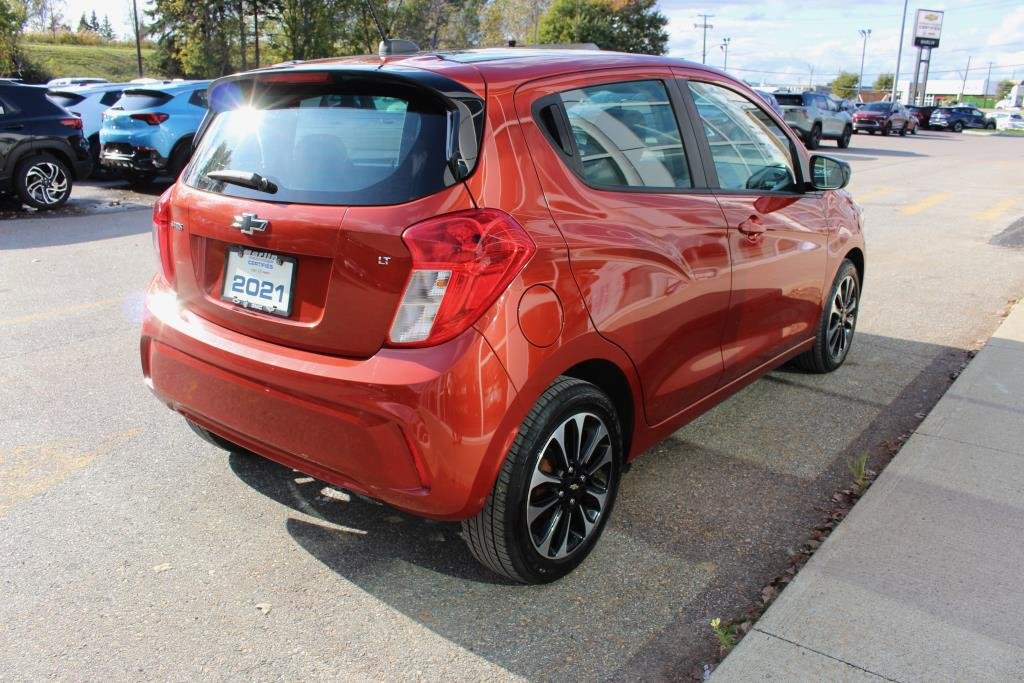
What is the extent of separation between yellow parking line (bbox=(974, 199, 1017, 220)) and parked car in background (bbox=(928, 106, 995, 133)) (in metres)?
39.8

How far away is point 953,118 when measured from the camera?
50.2 metres

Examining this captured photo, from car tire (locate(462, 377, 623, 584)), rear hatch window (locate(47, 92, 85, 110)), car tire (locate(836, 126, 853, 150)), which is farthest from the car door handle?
car tire (locate(836, 126, 853, 150))

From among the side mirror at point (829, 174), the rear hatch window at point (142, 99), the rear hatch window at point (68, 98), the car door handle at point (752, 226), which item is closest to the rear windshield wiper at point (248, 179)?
the car door handle at point (752, 226)

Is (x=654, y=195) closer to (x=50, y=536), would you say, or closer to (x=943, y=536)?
(x=943, y=536)

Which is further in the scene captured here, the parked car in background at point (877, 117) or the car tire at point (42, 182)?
the parked car in background at point (877, 117)

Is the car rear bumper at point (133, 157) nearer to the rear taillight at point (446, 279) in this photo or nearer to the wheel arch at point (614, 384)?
the wheel arch at point (614, 384)

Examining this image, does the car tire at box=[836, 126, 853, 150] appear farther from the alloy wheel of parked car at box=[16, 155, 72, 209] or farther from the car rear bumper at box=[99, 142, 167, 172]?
the alloy wheel of parked car at box=[16, 155, 72, 209]

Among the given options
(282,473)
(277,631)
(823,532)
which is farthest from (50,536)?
(823,532)

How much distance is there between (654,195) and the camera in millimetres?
3273

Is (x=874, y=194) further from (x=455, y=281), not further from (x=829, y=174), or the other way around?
(x=455, y=281)

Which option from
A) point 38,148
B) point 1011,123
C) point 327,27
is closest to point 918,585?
point 38,148

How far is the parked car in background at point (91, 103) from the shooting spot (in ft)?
48.5

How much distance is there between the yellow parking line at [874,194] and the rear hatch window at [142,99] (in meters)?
11.0

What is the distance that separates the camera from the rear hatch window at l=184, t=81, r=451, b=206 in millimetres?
2621
